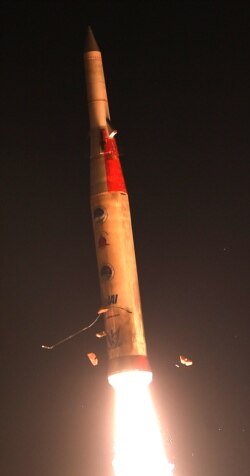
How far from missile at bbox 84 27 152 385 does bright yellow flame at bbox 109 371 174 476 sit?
28cm

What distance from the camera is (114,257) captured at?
25.0ft

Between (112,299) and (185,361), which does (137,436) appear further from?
(112,299)

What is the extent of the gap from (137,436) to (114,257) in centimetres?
166

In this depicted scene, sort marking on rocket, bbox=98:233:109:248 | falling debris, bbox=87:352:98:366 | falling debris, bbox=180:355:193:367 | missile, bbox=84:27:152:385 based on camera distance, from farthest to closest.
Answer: falling debris, bbox=87:352:98:366, falling debris, bbox=180:355:193:367, marking on rocket, bbox=98:233:109:248, missile, bbox=84:27:152:385

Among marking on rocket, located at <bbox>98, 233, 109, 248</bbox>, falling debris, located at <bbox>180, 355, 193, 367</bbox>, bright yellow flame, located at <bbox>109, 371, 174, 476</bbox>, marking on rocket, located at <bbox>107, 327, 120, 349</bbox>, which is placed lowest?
bright yellow flame, located at <bbox>109, 371, 174, 476</bbox>

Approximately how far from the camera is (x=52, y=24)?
31.3ft

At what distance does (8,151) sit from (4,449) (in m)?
3.20

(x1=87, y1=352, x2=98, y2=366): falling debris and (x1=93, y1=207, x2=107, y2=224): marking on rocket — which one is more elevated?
(x1=93, y1=207, x2=107, y2=224): marking on rocket

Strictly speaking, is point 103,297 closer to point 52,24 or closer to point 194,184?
point 194,184

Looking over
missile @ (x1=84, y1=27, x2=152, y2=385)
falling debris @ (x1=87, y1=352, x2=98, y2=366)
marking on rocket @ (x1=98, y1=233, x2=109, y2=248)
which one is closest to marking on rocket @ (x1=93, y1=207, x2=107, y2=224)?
missile @ (x1=84, y1=27, x2=152, y2=385)

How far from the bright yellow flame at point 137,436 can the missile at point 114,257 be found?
278 mm

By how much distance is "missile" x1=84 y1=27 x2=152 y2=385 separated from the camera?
743 cm

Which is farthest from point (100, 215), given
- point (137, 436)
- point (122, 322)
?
point (137, 436)

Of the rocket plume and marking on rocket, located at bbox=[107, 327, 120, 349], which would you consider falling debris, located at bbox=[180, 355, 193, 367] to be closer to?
the rocket plume
